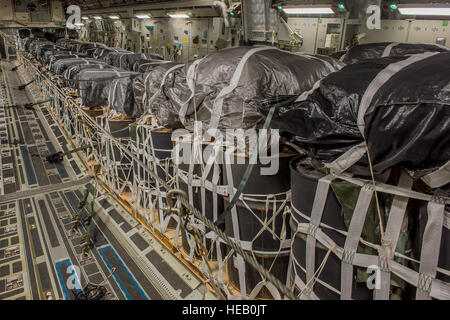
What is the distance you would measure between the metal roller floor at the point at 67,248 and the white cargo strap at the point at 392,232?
1.58 meters

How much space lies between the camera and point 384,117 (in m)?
1.53

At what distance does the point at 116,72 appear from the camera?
5848 millimetres

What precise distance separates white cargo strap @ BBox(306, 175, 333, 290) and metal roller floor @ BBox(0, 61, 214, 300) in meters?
1.12

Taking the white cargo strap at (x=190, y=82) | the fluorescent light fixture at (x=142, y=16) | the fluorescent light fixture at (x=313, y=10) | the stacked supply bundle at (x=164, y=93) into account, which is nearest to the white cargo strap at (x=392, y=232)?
the white cargo strap at (x=190, y=82)

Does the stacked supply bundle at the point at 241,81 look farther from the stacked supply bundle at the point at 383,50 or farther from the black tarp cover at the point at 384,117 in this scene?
the stacked supply bundle at the point at 383,50

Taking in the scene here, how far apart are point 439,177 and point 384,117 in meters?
0.37

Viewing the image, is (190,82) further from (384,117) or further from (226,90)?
(384,117)

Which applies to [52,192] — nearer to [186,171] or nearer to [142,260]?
[142,260]

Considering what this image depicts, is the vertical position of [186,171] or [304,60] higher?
[304,60]

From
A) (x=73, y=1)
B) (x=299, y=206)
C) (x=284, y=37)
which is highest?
(x=73, y=1)

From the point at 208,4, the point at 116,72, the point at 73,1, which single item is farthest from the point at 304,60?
the point at 73,1

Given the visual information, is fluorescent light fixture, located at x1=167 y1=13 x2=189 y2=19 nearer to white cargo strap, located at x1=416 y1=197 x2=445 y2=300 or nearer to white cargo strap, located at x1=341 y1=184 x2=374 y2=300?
white cargo strap, located at x1=341 y1=184 x2=374 y2=300

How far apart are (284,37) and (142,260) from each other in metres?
6.22

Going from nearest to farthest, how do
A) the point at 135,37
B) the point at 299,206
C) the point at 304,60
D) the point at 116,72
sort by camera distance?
the point at 299,206
the point at 304,60
the point at 116,72
the point at 135,37
